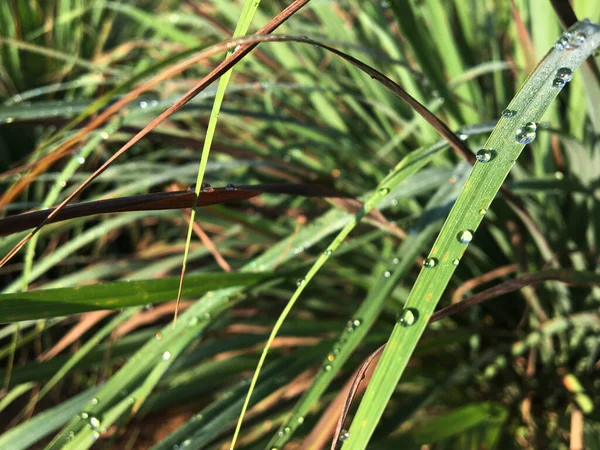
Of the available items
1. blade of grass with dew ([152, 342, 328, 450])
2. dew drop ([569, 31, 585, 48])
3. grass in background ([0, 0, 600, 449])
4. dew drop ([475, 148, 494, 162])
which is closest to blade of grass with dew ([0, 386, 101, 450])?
grass in background ([0, 0, 600, 449])

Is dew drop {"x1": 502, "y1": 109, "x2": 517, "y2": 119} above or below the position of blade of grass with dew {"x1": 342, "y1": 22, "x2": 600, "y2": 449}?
above

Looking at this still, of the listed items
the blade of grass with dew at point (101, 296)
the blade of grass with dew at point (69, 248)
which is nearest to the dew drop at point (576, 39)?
the blade of grass with dew at point (101, 296)

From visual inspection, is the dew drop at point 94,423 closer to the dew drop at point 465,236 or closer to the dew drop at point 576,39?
the dew drop at point 465,236

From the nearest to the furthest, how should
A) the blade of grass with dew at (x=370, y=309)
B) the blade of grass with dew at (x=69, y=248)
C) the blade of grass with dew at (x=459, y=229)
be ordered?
1. the blade of grass with dew at (x=459, y=229)
2. the blade of grass with dew at (x=370, y=309)
3. the blade of grass with dew at (x=69, y=248)

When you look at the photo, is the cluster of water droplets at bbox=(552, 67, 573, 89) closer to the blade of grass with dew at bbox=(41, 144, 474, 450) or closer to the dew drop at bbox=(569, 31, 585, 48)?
the dew drop at bbox=(569, 31, 585, 48)

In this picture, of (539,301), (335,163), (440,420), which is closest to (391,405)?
(440,420)

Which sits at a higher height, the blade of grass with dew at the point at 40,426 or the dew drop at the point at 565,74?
the dew drop at the point at 565,74
